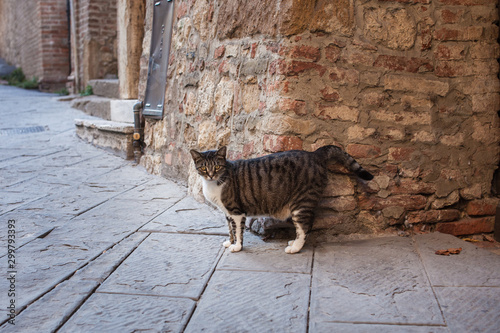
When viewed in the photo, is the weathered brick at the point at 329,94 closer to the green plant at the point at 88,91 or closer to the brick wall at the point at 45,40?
the green plant at the point at 88,91

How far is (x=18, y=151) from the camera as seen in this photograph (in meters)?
5.67

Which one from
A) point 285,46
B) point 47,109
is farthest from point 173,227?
point 47,109

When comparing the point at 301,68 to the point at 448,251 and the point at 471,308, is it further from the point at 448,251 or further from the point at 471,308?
the point at 471,308

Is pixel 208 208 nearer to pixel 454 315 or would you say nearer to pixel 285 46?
pixel 285 46

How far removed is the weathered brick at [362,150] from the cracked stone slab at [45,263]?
5.20 feet

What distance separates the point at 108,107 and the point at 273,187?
5.19 m

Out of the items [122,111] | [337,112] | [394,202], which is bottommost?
[394,202]

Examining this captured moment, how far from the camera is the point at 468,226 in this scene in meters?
3.16

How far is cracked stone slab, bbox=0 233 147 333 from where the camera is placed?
1.89 metres

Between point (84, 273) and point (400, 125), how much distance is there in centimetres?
204

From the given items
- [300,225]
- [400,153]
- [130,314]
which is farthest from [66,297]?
[400,153]

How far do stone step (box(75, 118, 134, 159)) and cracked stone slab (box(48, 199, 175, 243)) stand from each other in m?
1.65

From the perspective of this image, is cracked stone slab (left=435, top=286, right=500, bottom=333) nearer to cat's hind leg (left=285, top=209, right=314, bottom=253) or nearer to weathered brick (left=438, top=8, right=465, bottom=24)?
cat's hind leg (left=285, top=209, right=314, bottom=253)

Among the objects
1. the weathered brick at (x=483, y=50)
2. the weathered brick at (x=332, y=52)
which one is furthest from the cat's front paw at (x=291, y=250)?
the weathered brick at (x=483, y=50)
